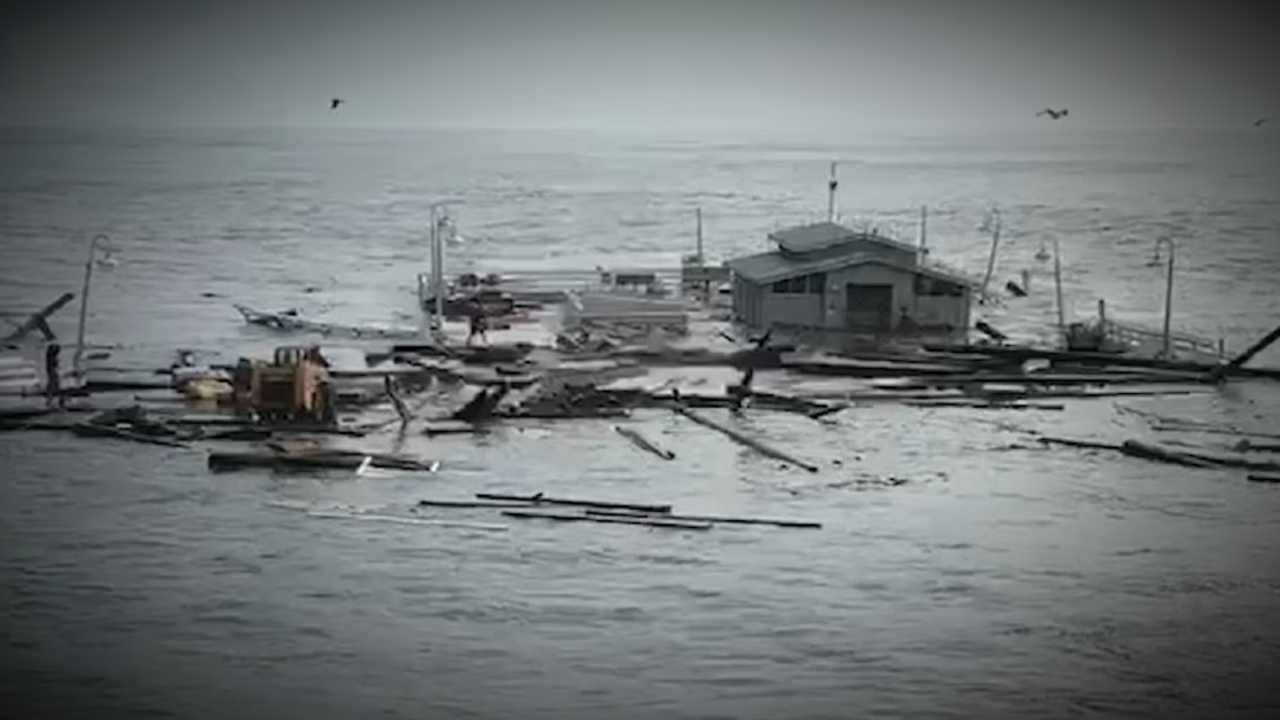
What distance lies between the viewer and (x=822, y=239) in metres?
27.7

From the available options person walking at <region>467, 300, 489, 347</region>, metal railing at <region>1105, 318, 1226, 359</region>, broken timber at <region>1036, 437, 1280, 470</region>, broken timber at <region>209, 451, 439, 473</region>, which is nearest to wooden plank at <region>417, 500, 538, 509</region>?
broken timber at <region>209, 451, 439, 473</region>

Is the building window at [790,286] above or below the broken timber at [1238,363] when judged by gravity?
above

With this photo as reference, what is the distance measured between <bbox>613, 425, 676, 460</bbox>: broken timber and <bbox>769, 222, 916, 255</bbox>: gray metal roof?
7560mm

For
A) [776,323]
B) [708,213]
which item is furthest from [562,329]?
[708,213]

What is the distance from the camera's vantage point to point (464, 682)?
1249cm

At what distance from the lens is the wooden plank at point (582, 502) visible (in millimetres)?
16750

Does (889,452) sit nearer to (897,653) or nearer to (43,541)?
(897,653)

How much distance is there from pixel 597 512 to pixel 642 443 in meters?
2.93

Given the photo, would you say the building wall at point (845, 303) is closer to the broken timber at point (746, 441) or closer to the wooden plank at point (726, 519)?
the broken timber at point (746, 441)

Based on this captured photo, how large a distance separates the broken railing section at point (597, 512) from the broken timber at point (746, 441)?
2.14 metres

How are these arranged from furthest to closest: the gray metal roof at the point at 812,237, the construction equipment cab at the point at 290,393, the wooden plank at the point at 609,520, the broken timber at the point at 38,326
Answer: the gray metal roof at the point at 812,237
the broken timber at the point at 38,326
the construction equipment cab at the point at 290,393
the wooden plank at the point at 609,520

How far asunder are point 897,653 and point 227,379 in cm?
1135

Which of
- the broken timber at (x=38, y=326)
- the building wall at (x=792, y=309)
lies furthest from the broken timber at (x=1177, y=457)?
the broken timber at (x=38, y=326)

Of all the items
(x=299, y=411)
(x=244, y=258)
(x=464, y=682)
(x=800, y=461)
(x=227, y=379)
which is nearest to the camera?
(x=464, y=682)
